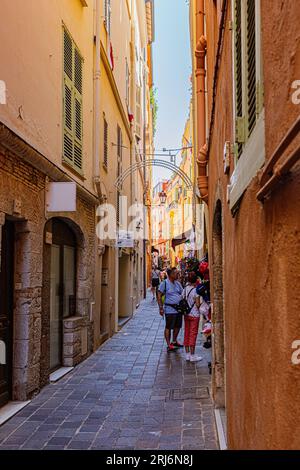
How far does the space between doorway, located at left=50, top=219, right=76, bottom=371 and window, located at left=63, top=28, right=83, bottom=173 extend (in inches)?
50.0

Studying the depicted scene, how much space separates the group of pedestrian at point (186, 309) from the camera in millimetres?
9555

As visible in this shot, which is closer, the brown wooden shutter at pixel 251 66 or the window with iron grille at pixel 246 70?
the window with iron grille at pixel 246 70

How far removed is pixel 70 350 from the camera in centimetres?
923

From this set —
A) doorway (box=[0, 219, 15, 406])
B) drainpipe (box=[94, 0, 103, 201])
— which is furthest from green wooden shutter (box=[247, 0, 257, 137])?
drainpipe (box=[94, 0, 103, 201])

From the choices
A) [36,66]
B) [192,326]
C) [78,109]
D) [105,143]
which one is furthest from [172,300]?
[36,66]

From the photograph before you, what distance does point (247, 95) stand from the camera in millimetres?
2988

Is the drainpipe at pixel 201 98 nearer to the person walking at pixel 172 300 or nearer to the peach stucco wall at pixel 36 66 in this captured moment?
the person walking at pixel 172 300

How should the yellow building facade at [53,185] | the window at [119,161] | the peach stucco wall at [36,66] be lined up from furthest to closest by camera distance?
the window at [119,161] < the yellow building facade at [53,185] < the peach stucco wall at [36,66]

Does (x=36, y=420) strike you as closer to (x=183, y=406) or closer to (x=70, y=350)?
(x=183, y=406)

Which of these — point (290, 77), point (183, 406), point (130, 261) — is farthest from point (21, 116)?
point (130, 261)

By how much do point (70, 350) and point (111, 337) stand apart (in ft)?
14.0

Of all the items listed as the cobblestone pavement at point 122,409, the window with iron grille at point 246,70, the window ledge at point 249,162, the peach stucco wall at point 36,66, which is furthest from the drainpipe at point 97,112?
the window with iron grille at point 246,70

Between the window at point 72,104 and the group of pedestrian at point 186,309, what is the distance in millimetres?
3067

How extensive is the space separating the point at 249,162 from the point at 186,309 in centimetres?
715
